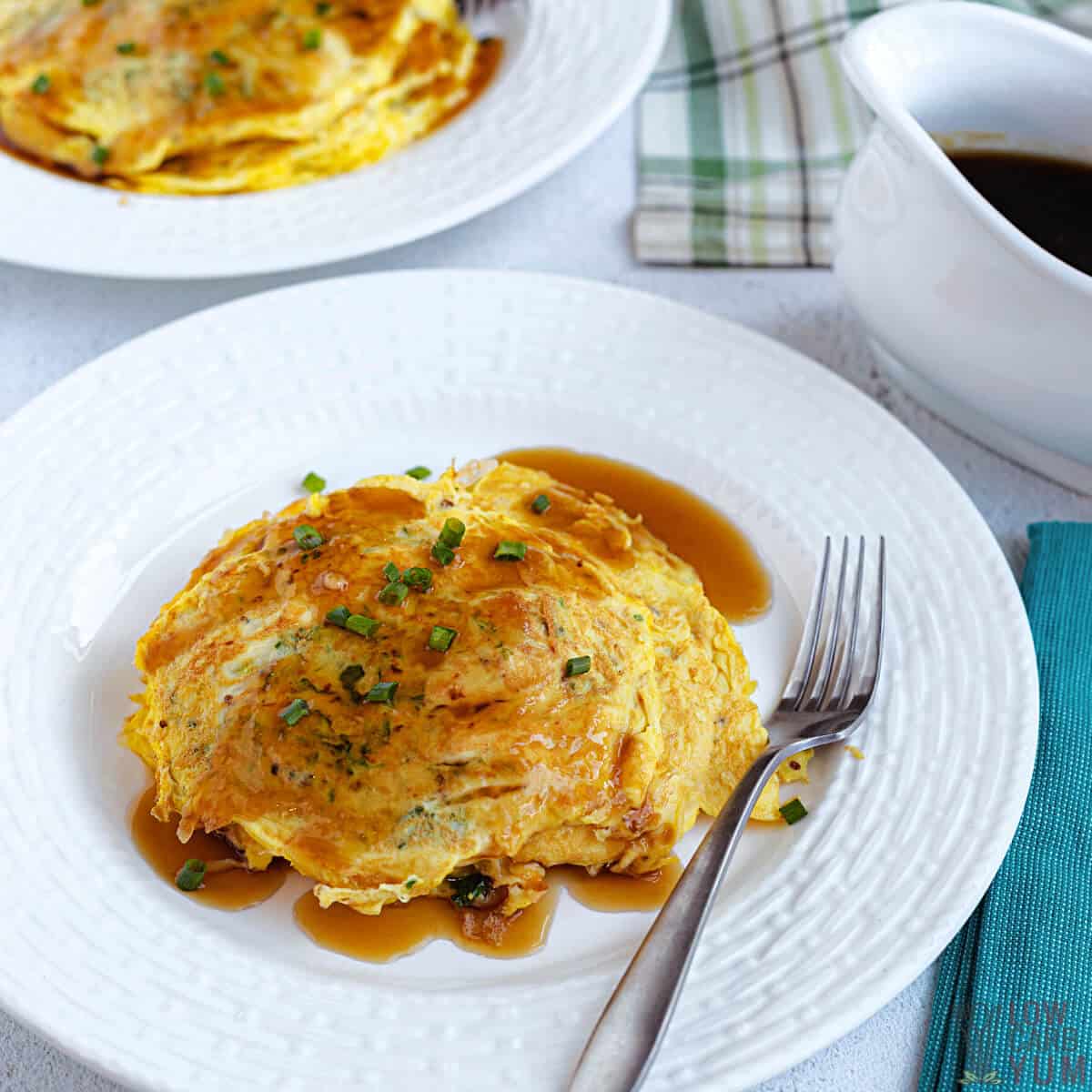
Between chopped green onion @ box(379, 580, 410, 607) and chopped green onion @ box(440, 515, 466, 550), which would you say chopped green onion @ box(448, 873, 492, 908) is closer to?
chopped green onion @ box(379, 580, 410, 607)

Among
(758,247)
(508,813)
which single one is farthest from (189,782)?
(758,247)

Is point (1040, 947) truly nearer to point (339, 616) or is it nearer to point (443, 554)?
point (443, 554)

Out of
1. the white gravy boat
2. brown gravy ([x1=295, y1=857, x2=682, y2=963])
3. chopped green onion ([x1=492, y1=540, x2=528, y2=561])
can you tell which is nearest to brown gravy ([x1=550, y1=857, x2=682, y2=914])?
brown gravy ([x1=295, y1=857, x2=682, y2=963])

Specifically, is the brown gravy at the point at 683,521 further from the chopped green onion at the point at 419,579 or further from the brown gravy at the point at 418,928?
the brown gravy at the point at 418,928

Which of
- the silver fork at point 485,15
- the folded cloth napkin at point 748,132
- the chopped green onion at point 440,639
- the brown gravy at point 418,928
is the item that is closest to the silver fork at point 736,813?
the brown gravy at point 418,928

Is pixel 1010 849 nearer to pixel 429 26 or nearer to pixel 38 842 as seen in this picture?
pixel 38 842
